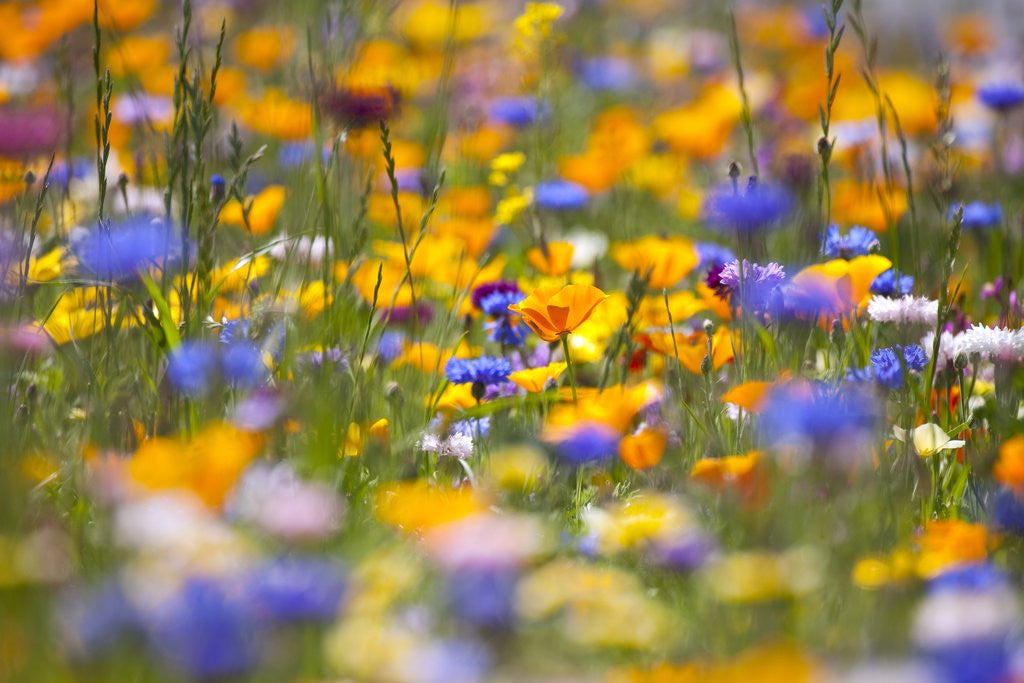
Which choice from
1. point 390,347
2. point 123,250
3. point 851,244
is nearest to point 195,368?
point 123,250

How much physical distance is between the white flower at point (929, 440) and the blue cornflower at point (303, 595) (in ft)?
2.83

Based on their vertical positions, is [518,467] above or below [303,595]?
below

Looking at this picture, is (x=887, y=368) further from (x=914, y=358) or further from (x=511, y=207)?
(x=511, y=207)

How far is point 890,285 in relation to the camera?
1.85 meters

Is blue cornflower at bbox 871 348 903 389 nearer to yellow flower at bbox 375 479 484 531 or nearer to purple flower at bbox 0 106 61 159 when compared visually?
yellow flower at bbox 375 479 484 531

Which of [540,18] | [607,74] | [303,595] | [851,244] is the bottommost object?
[607,74]

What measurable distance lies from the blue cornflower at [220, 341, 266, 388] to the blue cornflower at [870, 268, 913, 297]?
920 millimetres

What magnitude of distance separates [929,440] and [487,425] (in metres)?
0.58

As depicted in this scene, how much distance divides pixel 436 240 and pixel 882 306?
86 centimetres

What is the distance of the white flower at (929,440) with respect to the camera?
4.85 feet

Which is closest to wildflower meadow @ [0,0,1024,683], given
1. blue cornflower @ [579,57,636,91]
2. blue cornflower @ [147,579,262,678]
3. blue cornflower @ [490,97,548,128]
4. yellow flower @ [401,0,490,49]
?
blue cornflower @ [147,579,262,678]

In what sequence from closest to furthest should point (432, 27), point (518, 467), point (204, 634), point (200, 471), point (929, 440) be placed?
1. point (204, 634)
2. point (200, 471)
3. point (518, 467)
4. point (929, 440)
5. point (432, 27)

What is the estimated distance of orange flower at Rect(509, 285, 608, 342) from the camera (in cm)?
146

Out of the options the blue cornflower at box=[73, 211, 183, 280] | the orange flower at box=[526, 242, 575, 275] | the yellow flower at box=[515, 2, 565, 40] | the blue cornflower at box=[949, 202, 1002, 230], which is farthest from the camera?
the blue cornflower at box=[949, 202, 1002, 230]
